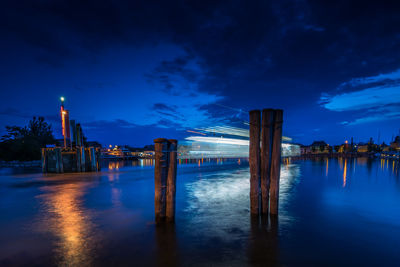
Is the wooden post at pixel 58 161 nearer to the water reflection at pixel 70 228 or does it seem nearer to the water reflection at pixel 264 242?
the water reflection at pixel 70 228

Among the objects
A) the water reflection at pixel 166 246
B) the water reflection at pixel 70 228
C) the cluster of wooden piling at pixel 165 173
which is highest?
the cluster of wooden piling at pixel 165 173

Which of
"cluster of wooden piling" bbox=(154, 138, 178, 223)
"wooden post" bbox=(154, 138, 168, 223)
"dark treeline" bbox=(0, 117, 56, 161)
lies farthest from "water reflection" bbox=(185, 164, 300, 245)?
"dark treeline" bbox=(0, 117, 56, 161)

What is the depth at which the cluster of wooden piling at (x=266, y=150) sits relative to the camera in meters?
6.14

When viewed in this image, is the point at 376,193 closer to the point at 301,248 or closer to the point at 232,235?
the point at 301,248

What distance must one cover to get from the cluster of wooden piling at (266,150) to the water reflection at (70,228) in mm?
4898

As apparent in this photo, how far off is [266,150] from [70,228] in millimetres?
6586

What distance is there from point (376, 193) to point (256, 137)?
10.9 meters

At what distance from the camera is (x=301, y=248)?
16.0 feet

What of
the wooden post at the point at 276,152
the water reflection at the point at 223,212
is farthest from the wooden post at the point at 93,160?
the wooden post at the point at 276,152

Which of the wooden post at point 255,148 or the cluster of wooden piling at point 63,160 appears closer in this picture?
the wooden post at point 255,148

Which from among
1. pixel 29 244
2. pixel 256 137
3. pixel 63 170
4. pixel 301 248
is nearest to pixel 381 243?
pixel 301 248

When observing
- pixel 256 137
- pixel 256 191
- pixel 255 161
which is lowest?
pixel 256 191

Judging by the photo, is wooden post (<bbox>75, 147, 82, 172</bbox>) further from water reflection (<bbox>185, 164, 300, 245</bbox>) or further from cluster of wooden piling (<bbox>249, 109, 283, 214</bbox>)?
cluster of wooden piling (<bbox>249, 109, 283, 214</bbox>)

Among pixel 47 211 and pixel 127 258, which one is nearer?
pixel 127 258
